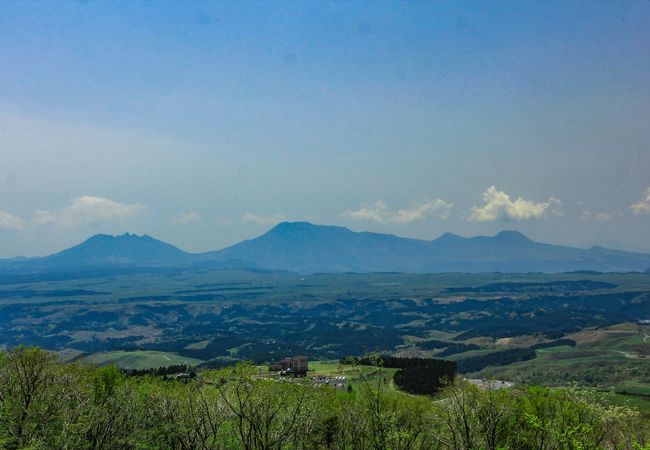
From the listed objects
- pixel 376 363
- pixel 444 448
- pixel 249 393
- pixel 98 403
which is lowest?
pixel 444 448

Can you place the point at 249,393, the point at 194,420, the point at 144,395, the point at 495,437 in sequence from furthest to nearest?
the point at 144,395 < the point at 495,437 < the point at 194,420 < the point at 249,393

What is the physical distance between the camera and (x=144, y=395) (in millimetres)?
72750

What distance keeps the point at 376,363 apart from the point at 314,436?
25402 mm

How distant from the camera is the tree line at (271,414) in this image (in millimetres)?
59156

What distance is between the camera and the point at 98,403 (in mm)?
71625

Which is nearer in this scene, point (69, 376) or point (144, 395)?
point (69, 376)

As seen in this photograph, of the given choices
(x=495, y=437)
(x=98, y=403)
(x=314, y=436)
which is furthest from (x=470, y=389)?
(x=98, y=403)

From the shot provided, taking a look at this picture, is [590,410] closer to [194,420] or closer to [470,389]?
[470,389]

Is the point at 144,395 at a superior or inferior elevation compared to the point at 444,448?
superior

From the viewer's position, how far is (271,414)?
61.0 metres

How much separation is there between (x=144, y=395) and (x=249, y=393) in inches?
878

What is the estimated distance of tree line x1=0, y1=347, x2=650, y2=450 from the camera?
5916cm

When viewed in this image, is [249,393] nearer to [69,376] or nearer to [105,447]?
[105,447]

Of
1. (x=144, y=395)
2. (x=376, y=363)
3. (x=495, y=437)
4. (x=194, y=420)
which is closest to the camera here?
(x=376, y=363)
